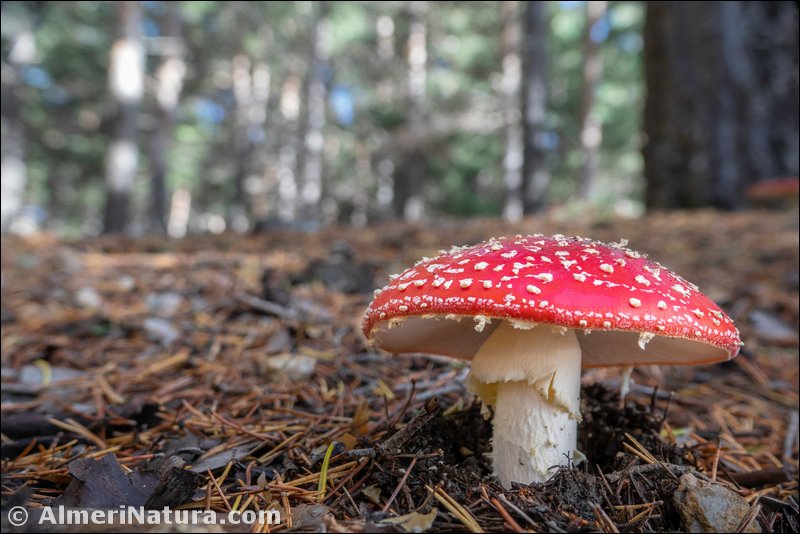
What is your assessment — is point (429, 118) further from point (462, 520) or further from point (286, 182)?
point (462, 520)

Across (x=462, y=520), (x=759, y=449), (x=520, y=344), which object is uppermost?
(x=520, y=344)

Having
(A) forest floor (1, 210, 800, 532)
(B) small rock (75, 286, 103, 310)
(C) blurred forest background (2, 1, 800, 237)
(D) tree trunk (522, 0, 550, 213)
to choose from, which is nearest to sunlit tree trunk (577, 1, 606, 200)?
(C) blurred forest background (2, 1, 800, 237)

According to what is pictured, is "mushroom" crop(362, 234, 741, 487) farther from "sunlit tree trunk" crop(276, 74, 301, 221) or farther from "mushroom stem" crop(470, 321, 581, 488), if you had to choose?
"sunlit tree trunk" crop(276, 74, 301, 221)

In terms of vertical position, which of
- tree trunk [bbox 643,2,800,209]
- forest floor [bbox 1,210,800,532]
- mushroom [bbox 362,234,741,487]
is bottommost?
forest floor [bbox 1,210,800,532]

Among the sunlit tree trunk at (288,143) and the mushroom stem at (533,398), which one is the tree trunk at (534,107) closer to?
the mushroom stem at (533,398)

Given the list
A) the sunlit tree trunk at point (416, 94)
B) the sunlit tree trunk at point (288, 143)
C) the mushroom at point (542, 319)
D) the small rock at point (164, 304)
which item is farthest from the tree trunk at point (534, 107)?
the sunlit tree trunk at point (288, 143)

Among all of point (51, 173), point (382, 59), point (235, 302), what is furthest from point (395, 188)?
point (235, 302)

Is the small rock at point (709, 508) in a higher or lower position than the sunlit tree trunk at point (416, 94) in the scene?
lower
